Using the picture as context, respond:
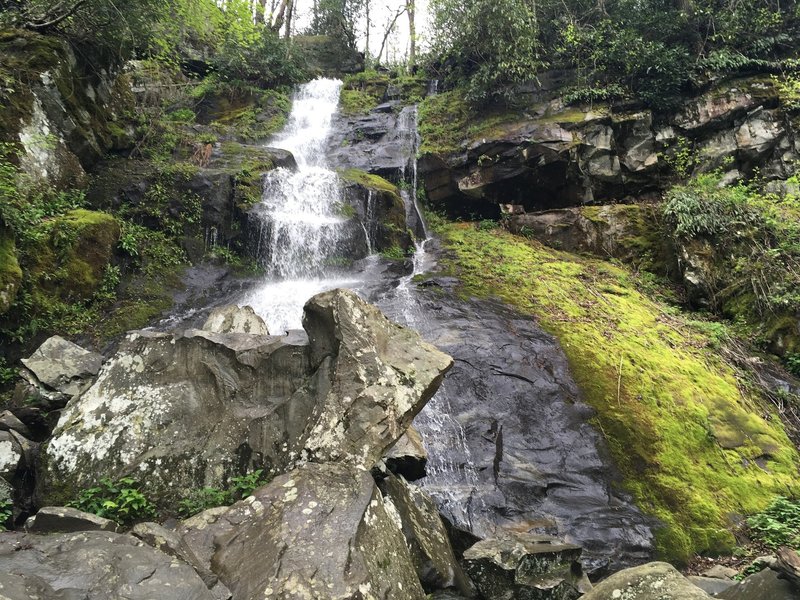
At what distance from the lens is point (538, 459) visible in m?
6.43

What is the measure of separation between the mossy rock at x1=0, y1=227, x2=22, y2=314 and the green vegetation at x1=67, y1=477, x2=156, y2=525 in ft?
13.8

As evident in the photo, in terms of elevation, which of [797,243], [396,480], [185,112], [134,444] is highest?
[185,112]

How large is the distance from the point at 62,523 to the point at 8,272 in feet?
17.1

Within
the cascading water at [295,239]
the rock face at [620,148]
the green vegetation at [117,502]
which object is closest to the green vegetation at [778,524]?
the green vegetation at [117,502]

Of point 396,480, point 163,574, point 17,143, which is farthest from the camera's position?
point 17,143

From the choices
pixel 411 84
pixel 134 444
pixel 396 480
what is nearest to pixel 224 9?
pixel 411 84

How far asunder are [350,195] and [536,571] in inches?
441

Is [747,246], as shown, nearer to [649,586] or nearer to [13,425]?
[649,586]

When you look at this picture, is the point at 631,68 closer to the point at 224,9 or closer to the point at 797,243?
the point at 797,243

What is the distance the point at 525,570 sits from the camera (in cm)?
416

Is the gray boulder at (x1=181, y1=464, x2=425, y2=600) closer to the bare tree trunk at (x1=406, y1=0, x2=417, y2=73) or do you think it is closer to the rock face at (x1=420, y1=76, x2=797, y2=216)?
the rock face at (x1=420, y1=76, x2=797, y2=216)

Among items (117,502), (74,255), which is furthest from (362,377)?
(74,255)

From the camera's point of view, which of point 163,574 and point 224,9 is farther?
point 224,9

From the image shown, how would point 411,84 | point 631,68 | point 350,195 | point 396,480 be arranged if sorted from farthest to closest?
point 411,84 → point 631,68 → point 350,195 → point 396,480
